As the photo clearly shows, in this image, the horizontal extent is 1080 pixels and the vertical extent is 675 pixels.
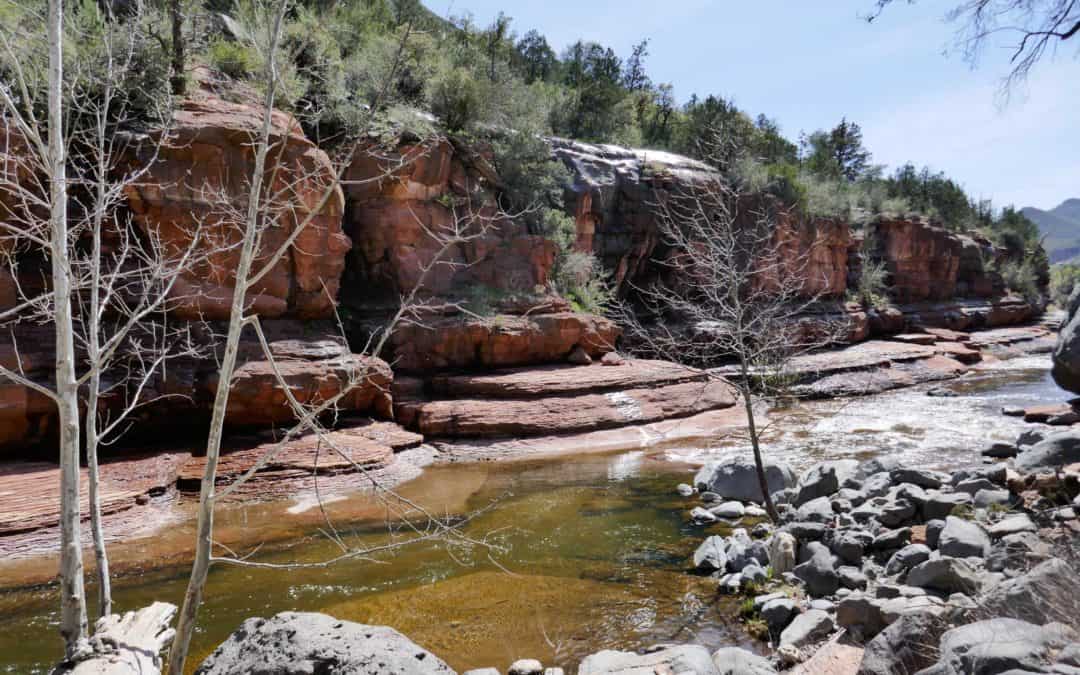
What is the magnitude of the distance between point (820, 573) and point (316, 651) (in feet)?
15.8

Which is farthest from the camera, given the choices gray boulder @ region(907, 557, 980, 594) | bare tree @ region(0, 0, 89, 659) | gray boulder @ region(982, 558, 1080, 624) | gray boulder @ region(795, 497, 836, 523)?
gray boulder @ region(795, 497, 836, 523)

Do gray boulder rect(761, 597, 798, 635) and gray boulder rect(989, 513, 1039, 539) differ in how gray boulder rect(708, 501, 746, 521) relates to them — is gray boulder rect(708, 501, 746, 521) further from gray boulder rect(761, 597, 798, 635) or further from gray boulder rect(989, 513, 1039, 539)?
gray boulder rect(761, 597, 798, 635)

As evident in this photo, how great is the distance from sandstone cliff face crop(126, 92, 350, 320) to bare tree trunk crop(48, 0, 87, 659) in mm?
7100

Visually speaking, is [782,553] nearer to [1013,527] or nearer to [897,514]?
[897,514]

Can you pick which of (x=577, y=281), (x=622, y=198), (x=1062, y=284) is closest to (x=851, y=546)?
(x=577, y=281)

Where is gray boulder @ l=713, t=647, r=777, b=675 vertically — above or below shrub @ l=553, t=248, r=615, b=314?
below

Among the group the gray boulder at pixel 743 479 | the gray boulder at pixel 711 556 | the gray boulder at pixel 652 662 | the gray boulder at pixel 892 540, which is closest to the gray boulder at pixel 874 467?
the gray boulder at pixel 743 479

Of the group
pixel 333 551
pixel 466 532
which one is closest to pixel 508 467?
pixel 466 532

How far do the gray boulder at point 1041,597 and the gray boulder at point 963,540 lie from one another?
2259 mm

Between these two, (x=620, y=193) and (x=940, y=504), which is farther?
(x=620, y=193)

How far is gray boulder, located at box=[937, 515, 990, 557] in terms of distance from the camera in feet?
19.7

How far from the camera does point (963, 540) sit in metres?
6.07

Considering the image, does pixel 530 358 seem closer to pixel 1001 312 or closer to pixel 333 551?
pixel 333 551

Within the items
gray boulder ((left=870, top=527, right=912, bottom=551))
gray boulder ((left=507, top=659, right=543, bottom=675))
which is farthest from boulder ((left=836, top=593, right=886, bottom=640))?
gray boulder ((left=507, top=659, right=543, bottom=675))
